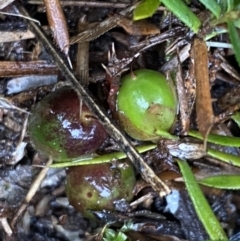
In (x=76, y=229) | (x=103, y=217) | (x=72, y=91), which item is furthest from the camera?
(x=76, y=229)

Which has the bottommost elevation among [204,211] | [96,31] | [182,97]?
[204,211]

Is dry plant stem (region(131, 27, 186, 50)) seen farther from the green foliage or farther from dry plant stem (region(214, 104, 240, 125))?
the green foliage

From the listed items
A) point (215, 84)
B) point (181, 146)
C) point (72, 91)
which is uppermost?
point (72, 91)

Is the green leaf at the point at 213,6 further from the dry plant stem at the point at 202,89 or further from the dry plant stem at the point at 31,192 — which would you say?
the dry plant stem at the point at 31,192

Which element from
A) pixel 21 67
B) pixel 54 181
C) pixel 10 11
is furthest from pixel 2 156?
pixel 10 11

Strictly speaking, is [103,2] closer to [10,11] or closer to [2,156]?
[10,11]

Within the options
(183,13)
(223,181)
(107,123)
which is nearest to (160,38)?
(183,13)

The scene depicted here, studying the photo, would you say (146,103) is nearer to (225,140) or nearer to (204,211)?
(225,140)

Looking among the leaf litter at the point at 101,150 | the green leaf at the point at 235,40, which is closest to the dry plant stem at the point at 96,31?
the leaf litter at the point at 101,150
